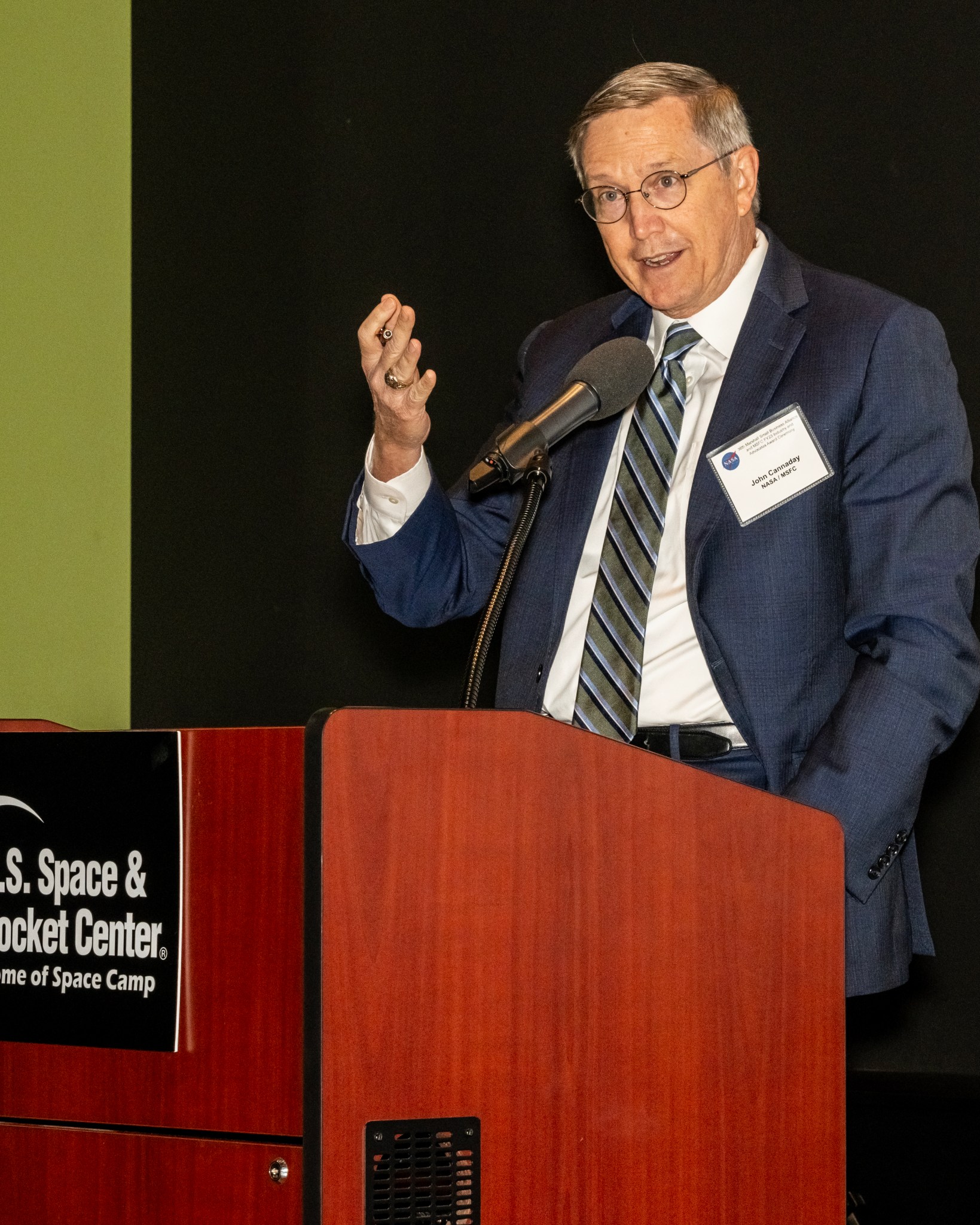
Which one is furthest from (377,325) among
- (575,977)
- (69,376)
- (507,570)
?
(69,376)

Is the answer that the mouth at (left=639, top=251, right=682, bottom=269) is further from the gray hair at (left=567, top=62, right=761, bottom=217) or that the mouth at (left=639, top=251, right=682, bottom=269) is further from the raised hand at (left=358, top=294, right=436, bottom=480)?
the raised hand at (left=358, top=294, right=436, bottom=480)

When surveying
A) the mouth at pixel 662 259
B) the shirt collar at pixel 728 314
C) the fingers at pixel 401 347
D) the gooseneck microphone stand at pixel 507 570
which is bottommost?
the gooseneck microphone stand at pixel 507 570

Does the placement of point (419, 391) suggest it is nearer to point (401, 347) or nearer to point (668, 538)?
point (401, 347)

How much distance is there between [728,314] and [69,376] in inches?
86.2

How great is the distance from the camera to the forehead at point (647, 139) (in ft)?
5.86

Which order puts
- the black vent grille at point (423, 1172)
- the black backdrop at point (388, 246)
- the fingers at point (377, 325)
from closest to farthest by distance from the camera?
the black vent grille at point (423, 1172) → the fingers at point (377, 325) → the black backdrop at point (388, 246)

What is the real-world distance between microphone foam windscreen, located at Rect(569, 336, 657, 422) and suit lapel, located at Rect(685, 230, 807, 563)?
0.21 m

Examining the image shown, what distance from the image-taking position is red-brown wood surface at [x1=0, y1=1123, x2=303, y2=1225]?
1.04m

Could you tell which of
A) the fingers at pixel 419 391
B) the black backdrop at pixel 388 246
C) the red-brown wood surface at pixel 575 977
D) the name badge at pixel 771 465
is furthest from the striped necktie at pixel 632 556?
the black backdrop at pixel 388 246

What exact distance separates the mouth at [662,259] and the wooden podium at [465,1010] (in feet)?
2.91

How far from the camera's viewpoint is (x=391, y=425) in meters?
1.60

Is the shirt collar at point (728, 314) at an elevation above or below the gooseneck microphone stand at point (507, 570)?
above

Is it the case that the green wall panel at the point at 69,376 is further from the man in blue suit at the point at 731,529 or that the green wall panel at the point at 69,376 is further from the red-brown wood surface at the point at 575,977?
the red-brown wood surface at the point at 575,977

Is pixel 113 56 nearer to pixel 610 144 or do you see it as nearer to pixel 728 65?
pixel 728 65
